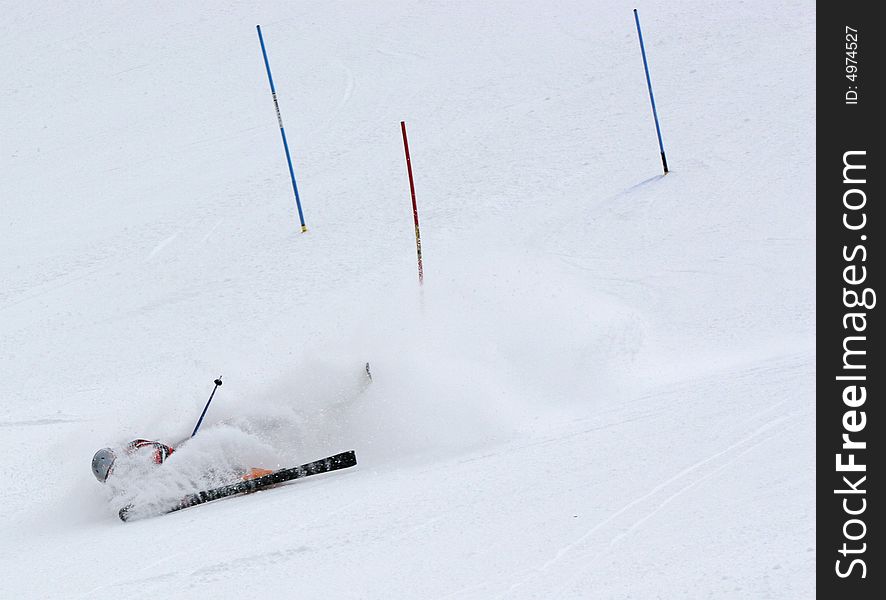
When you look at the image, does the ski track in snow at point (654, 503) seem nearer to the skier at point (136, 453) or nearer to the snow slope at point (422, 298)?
the snow slope at point (422, 298)

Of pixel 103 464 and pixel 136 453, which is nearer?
pixel 103 464

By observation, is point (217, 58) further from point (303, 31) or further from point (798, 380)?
point (798, 380)

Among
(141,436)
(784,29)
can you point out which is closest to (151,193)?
(141,436)

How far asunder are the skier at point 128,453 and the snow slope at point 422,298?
6.2 inches

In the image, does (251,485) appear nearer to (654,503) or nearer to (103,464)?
(103,464)

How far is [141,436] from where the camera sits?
7691mm

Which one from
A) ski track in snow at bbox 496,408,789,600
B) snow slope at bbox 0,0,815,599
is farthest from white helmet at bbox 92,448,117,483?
ski track in snow at bbox 496,408,789,600

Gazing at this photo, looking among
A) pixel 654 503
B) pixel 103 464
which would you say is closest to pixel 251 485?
pixel 103 464

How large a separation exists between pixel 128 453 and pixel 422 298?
3.07 meters

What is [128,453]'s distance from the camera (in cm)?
687

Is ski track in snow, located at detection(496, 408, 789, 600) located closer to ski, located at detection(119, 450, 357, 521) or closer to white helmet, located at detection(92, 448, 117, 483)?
ski, located at detection(119, 450, 357, 521)

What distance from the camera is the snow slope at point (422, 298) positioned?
5.24 m

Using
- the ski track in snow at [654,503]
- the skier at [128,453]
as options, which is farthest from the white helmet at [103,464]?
the ski track in snow at [654,503]

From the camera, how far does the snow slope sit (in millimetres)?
5238
